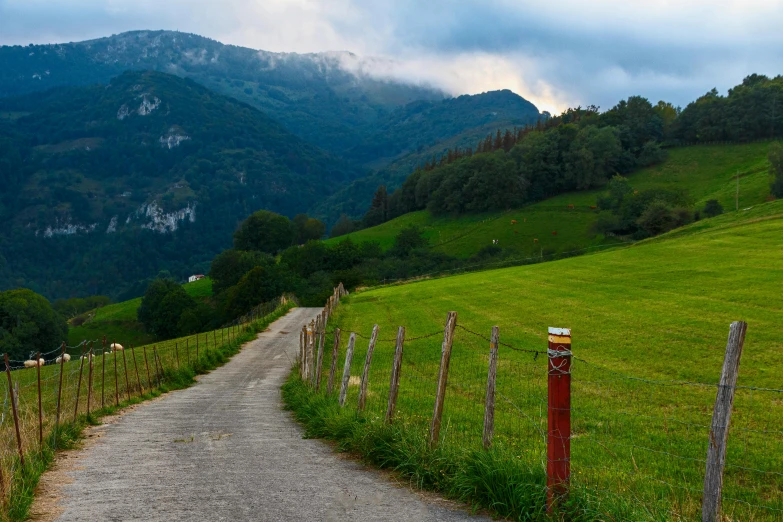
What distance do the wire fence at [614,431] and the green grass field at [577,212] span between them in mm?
97983

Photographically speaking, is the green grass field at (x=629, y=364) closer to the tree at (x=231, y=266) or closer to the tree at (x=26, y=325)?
the tree at (x=26, y=325)

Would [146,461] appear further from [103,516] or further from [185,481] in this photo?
[103,516]

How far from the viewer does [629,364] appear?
23344 millimetres

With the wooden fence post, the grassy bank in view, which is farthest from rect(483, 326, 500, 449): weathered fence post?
the grassy bank

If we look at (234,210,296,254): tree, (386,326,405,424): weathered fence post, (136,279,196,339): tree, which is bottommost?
Result: (136,279,196,339): tree

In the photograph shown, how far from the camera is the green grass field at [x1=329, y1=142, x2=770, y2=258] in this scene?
4864 inches

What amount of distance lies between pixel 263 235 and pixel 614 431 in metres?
167

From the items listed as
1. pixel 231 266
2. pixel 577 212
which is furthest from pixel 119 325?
pixel 577 212

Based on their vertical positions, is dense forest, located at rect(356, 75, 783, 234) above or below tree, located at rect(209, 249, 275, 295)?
above

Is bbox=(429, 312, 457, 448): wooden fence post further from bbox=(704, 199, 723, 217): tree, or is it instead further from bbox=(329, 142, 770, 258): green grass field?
bbox=(329, 142, 770, 258): green grass field

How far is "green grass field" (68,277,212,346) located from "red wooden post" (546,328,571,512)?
123096mm

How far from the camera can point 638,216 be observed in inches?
4473

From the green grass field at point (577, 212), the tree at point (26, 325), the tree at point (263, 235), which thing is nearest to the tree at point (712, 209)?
the green grass field at point (577, 212)

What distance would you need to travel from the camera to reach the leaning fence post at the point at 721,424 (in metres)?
6.46
